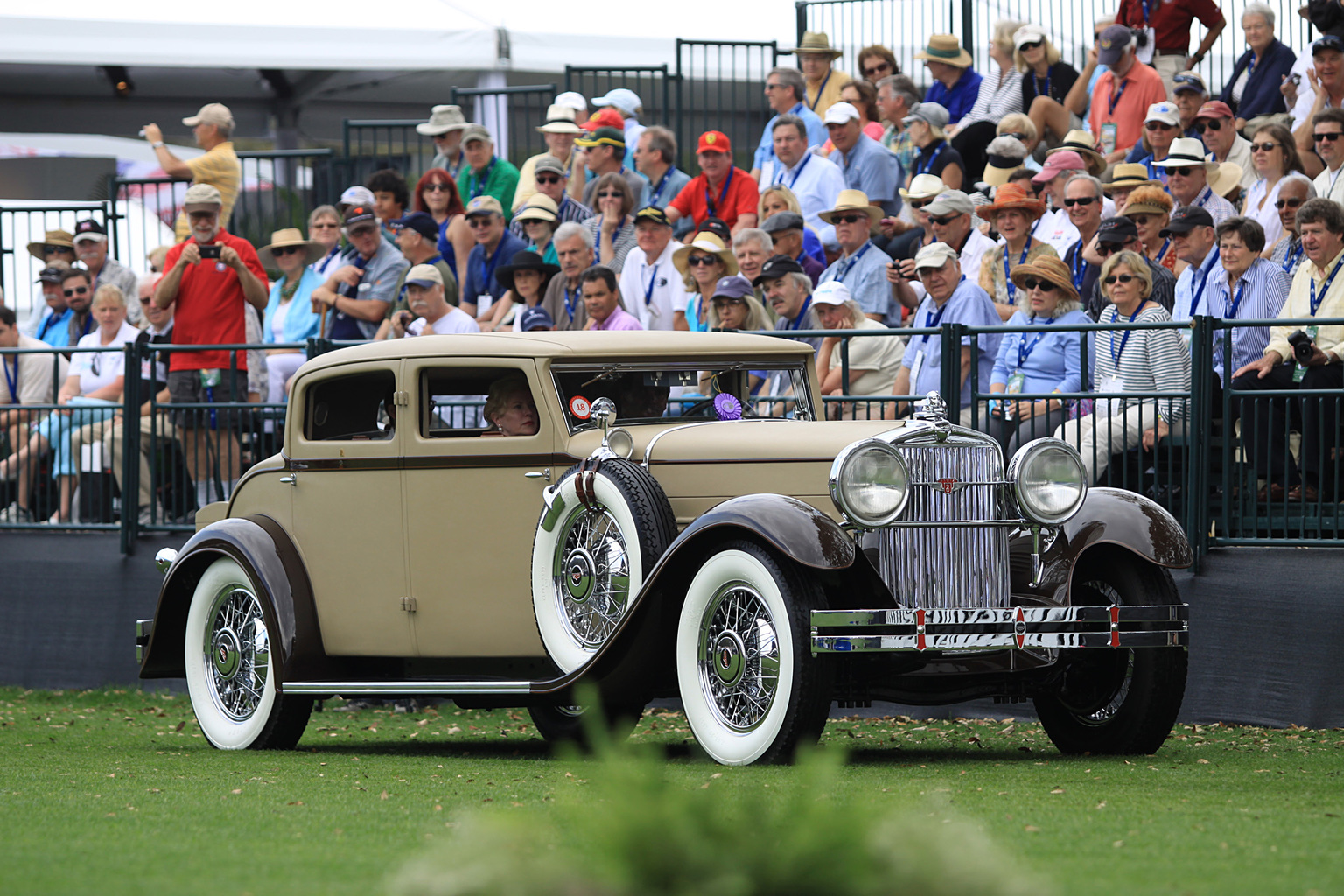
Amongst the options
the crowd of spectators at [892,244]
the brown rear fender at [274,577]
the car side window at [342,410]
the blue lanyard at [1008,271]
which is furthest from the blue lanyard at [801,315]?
the brown rear fender at [274,577]

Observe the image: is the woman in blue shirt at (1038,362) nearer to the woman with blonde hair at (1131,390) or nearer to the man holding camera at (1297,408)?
the woman with blonde hair at (1131,390)

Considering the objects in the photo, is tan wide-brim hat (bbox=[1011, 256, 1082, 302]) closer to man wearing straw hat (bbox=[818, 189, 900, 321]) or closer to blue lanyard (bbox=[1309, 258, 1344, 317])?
blue lanyard (bbox=[1309, 258, 1344, 317])

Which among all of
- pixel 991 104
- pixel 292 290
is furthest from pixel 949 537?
pixel 991 104

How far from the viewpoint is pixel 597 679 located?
295 inches

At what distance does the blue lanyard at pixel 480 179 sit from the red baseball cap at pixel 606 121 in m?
0.88

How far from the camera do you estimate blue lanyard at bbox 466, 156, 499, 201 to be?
1593 centimetres

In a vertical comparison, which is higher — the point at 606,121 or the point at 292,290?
the point at 606,121

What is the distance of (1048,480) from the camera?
7.42m

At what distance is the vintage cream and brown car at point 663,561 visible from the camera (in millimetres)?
7039

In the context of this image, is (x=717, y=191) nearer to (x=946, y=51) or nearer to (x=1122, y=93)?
(x=946, y=51)

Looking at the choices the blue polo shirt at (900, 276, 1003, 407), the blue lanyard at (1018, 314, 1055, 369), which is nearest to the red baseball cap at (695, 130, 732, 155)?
the blue polo shirt at (900, 276, 1003, 407)

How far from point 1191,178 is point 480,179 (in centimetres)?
652

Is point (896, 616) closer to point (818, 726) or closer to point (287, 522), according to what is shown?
point (818, 726)

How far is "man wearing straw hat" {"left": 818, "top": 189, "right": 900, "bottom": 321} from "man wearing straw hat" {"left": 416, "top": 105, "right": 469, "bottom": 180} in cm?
482
